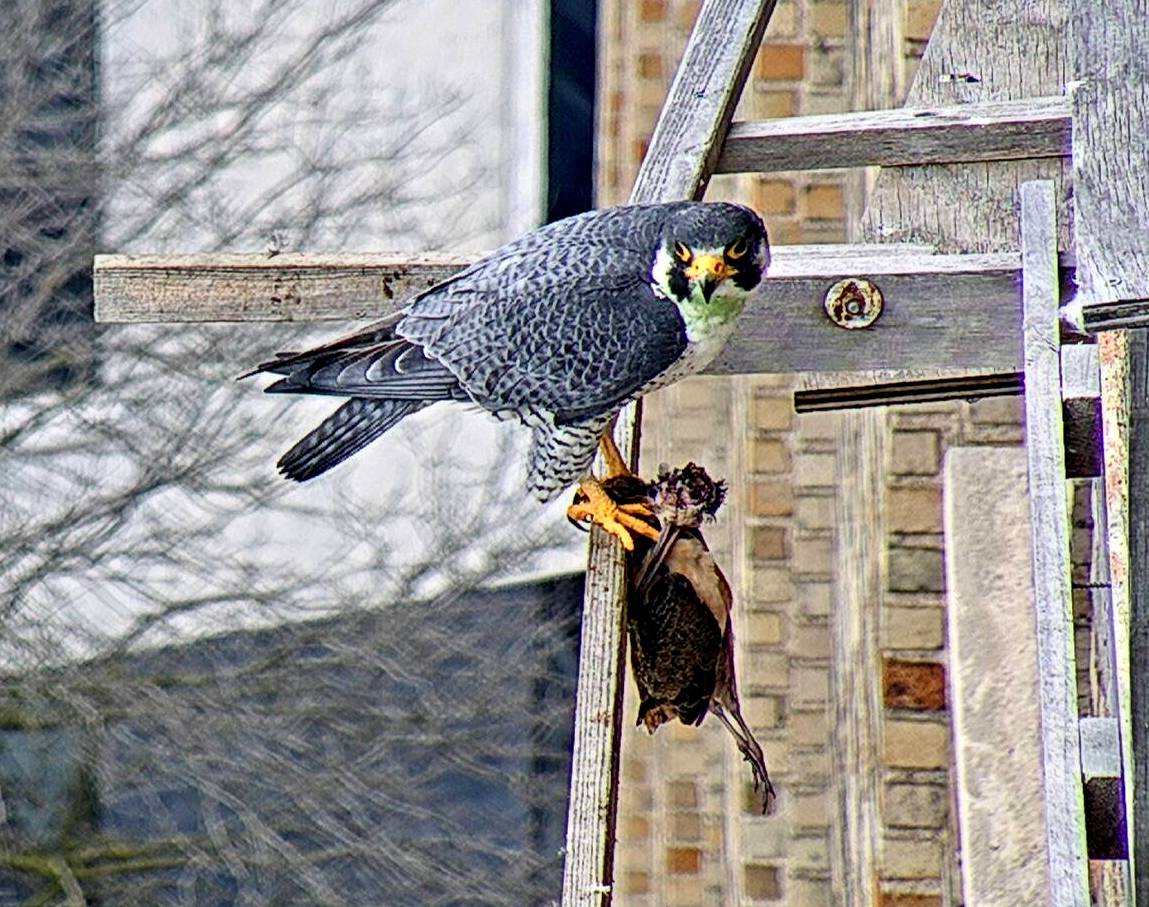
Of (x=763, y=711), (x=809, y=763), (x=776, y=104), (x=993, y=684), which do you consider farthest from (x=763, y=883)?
(x=776, y=104)

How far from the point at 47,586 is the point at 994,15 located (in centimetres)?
305

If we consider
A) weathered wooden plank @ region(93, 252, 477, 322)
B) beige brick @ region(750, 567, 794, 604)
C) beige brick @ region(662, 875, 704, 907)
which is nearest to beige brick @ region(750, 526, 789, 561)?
beige brick @ region(750, 567, 794, 604)

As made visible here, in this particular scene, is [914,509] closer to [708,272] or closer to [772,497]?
[772,497]

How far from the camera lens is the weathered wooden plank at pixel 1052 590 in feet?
5.23

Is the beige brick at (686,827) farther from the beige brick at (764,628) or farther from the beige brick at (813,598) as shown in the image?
the beige brick at (813,598)

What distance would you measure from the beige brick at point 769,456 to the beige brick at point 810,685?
1.62 ft

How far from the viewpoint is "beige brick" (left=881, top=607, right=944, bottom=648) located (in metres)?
3.80

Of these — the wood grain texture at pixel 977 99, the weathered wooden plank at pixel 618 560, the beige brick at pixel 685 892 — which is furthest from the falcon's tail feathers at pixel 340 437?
the beige brick at pixel 685 892

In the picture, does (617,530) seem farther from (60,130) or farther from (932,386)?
(60,130)

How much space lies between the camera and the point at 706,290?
2.28m

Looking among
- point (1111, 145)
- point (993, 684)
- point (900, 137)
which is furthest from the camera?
point (993, 684)

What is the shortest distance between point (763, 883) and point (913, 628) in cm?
125

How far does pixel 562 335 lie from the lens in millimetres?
2420

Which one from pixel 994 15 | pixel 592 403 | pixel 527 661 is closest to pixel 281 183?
pixel 527 661
